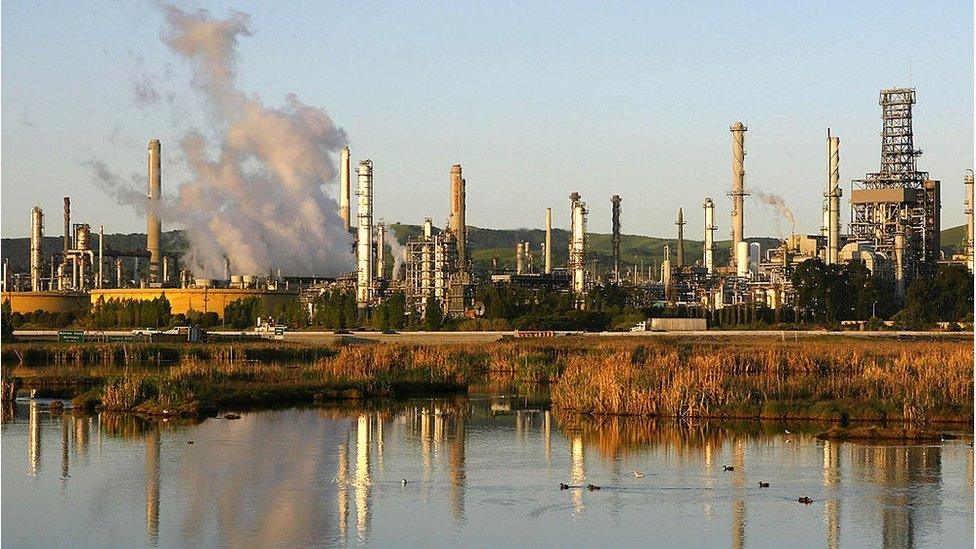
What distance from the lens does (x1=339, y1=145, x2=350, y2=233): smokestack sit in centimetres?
13788

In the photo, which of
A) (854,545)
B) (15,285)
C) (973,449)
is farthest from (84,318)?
(854,545)

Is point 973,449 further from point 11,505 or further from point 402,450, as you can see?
point 11,505

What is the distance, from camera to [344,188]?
14100 cm

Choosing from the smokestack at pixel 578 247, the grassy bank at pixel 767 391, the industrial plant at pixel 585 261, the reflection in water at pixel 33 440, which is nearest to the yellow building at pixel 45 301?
the industrial plant at pixel 585 261

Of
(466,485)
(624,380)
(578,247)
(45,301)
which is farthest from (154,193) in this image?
(466,485)

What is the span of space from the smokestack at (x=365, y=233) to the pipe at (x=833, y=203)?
38.4m

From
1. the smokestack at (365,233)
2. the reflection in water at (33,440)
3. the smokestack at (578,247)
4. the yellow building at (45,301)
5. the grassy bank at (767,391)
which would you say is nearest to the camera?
the reflection in water at (33,440)

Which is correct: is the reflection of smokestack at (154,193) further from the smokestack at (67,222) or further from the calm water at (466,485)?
the calm water at (466,485)

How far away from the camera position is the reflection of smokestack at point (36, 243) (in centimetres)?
15275

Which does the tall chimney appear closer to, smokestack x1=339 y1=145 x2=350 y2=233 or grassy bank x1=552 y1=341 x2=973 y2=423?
smokestack x1=339 y1=145 x2=350 y2=233

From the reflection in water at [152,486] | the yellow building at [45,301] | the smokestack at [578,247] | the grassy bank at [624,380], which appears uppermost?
the smokestack at [578,247]

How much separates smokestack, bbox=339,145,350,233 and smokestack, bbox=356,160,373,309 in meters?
18.1

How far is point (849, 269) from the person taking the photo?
117 m

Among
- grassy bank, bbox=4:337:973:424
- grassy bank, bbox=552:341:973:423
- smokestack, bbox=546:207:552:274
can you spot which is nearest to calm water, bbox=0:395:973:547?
grassy bank, bbox=552:341:973:423
